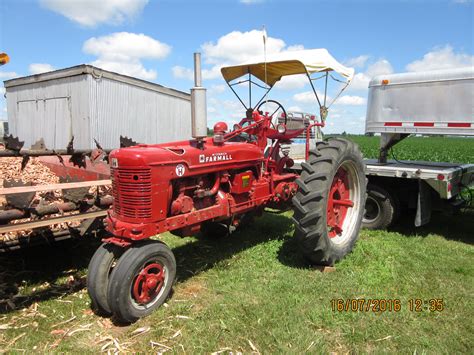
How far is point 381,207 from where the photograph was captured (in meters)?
5.77

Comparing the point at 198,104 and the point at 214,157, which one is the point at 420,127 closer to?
the point at 214,157

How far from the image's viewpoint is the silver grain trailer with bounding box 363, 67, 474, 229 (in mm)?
5289

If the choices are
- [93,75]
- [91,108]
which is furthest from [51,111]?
[93,75]

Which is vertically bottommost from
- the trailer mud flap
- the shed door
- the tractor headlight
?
the trailer mud flap

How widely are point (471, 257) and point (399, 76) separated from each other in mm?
2924

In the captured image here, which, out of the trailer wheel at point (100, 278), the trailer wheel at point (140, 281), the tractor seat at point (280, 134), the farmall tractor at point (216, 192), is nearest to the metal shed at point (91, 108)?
the farmall tractor at point (216, 192)

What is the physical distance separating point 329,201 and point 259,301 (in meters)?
1.55

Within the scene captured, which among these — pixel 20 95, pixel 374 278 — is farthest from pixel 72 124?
pixel 374 278

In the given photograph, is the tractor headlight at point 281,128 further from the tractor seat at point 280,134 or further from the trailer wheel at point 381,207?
the trailer wheel at point 381,207

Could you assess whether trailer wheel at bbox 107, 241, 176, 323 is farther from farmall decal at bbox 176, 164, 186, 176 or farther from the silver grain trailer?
A: the silver grain trailer

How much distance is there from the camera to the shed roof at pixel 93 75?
476 inches

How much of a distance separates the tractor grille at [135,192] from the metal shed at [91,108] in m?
9.69

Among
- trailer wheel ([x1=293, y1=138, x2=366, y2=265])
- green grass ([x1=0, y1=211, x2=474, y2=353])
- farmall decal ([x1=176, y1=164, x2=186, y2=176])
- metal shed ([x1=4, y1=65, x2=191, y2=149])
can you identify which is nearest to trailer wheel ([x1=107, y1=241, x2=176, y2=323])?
green grass ([x1=0, y1=211, x2=474, y2=353])

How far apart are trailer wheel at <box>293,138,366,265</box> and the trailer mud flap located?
85cm
